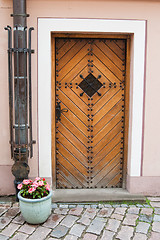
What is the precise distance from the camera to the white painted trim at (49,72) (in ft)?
13.7

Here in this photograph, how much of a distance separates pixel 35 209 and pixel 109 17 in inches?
116

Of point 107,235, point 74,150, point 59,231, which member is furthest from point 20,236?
point 74,150

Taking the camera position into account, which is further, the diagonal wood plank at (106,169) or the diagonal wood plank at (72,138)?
the diagonal wood plank at (106,169)

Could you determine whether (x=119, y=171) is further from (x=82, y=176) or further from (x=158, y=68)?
(x=158, y=68)

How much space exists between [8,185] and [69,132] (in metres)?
1.29

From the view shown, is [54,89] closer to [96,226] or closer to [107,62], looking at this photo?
[107,62]

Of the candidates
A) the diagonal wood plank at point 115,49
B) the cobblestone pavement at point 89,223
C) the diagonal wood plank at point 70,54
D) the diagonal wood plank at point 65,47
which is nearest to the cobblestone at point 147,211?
the cobblestone pavement at point 89,223

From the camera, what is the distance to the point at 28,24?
4180 mm

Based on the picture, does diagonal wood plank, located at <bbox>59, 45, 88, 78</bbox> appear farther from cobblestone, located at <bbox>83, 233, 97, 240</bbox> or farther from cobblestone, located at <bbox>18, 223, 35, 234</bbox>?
cobblestone, located at <bbox>83, 233, 97, 240</bbox>

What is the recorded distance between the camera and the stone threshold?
14.4 ft

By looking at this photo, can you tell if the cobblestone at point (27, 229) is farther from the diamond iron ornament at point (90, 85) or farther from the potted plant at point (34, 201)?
the diamond iron ornament at point (90, 85)

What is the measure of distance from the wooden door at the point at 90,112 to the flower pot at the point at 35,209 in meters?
1.10

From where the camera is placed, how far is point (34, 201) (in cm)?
359

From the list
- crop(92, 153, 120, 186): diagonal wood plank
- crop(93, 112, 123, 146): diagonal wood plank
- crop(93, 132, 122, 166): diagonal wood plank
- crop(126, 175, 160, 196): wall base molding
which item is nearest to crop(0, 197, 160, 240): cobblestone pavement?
crop(126, 175, 160, 196): wall base molding
